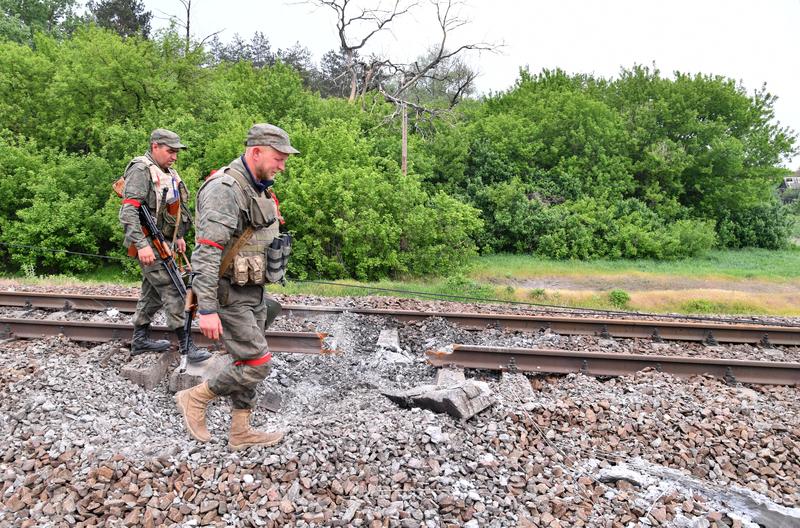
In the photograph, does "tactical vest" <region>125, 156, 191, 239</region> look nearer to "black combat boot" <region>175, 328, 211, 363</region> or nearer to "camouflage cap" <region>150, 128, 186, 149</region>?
"camouflage cap" <region>150, 128, 186, 149</region>

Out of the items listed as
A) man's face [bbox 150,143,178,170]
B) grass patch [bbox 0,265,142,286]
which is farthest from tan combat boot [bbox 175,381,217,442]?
grass patch [bbox 0,265,142,286]

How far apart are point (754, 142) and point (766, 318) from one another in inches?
543

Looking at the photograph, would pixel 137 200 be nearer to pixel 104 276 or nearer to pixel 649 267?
pixel 104 276

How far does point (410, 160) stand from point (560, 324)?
1120cm

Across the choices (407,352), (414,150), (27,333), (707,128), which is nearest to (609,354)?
(407,352)

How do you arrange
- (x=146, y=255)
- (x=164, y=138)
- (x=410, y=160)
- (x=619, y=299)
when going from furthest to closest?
(x=410, y=160)
(x=619, y=299)
(x=164, y=138)
(x=146, y=255)

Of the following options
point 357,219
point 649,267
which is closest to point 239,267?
point 357,219

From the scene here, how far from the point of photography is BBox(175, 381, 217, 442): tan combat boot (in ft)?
13.0

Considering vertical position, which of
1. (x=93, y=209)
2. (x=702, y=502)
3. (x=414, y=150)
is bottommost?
(x=702, y=502)

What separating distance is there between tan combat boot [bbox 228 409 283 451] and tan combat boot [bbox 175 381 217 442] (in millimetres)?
245

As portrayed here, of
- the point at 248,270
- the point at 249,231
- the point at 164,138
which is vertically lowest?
the point at 248,270

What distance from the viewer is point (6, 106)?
629 inches

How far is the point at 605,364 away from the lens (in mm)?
5852

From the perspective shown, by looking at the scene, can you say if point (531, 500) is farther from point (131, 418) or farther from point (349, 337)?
point (349, 337)
